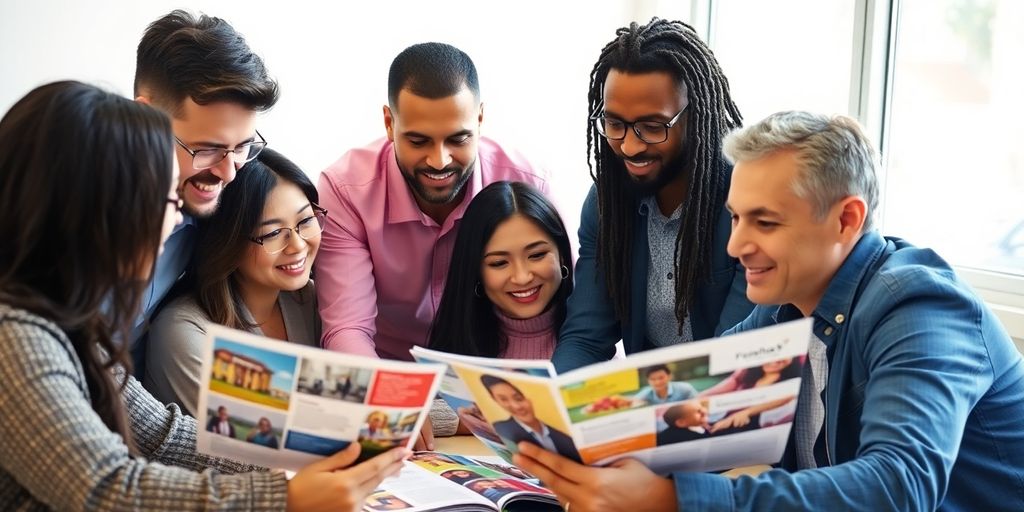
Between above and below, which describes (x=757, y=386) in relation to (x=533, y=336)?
above

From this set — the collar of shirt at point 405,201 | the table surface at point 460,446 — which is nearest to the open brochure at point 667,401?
the table surface at point 460,446

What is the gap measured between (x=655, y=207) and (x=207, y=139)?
3.07 ft

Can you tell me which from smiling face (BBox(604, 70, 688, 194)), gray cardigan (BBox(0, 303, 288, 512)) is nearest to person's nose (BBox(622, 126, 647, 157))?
smiling face (BBox(604, 70, 688, 194))

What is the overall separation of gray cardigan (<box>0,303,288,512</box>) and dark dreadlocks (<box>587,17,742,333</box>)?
1123mm

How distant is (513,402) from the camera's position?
1267mm

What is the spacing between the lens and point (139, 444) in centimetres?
157

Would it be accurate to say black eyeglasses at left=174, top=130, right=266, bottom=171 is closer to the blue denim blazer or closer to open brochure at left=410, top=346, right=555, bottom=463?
open brochure at left=410, top=346, right=555, bottom=463

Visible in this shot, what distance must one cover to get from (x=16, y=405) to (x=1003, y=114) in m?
2.62

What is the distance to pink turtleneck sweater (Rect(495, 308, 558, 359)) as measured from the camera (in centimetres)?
241

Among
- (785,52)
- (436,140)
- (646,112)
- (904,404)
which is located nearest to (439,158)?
(436,140)

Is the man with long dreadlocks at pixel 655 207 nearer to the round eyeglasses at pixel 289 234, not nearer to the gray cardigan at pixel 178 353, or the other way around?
the round eyeglasses at pixel 289 234

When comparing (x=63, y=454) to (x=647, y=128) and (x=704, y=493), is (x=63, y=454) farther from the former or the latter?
(x=647, y=128)

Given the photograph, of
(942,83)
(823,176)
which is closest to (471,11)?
(942,83)

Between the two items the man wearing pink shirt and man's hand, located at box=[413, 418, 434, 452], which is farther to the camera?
the man wearing pink shirt
